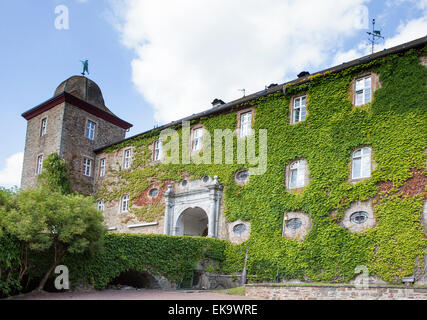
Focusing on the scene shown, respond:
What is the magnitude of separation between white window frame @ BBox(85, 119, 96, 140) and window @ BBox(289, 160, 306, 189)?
57.7ft

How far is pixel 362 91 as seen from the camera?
61.8 feet

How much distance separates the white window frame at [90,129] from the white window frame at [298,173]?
17560mm

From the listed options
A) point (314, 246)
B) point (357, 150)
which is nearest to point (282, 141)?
point (357, 150)

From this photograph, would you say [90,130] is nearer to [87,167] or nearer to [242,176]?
[87,167]

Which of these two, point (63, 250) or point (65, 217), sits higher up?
point (65, 217)

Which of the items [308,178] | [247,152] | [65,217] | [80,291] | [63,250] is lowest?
[80,291]

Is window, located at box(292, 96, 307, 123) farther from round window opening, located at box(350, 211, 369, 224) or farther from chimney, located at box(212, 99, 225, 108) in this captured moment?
chimney, located at box(212, 99, 225, 108)

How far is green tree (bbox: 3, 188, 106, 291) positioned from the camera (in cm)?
1441

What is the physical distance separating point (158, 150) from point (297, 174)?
10352 mm

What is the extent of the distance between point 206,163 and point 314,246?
26.1 ft

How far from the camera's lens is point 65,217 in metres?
15.1

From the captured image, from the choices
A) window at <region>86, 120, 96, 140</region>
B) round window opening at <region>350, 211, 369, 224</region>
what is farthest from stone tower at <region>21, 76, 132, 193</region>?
round window opening at <region>350, 211, 369, 224</region>
